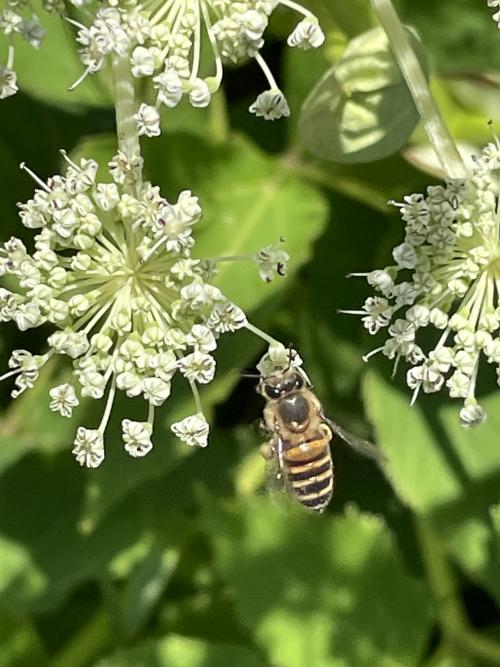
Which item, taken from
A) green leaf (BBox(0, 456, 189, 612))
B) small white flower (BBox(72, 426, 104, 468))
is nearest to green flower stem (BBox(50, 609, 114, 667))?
green leaf (BBox(0, 456, 189, 612))

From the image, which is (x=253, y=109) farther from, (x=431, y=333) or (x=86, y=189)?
(x=431, y=333)

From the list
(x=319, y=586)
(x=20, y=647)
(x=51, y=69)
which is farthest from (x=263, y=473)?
(x=51, y=69)

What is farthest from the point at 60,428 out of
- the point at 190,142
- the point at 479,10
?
the point at 479,10

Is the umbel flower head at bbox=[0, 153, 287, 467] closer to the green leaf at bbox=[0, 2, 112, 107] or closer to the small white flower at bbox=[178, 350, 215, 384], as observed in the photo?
the small white flower at bbox=[178, 350, 215, 384]

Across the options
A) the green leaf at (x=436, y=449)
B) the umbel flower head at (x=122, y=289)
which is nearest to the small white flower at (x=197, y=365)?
the umbel flower head at (x=122, y=289)

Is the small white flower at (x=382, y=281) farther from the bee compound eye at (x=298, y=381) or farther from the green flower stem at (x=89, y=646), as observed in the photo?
the green flower stem at (x=89, y=646)
